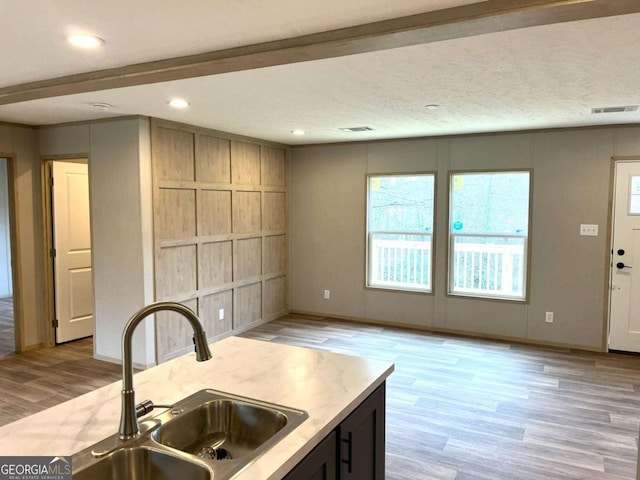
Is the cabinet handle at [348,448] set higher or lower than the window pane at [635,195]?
lower

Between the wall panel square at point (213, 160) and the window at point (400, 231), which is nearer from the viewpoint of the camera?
the wall panel square at point (213, 160)

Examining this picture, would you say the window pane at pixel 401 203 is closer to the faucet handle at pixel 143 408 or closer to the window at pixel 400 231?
the window at pixel 400 231

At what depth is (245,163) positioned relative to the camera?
18.8 ft

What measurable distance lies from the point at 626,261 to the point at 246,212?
4.32 meters

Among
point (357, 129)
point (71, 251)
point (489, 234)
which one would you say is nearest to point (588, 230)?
point (489, 234)

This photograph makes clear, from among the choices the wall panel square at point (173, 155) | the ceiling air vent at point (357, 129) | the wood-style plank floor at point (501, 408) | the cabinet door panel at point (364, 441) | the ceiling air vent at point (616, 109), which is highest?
the ceiling air vent at point (357, 129)

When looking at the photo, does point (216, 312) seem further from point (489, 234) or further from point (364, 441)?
point (364, 441)

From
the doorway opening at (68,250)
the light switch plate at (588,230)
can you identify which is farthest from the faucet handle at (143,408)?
the light switch plate at (588,230)

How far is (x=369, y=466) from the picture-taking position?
1944 mm

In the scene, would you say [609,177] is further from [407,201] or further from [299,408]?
[299,408]

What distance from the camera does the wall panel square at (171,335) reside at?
4.54 m

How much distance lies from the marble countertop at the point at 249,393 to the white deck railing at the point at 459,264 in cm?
390

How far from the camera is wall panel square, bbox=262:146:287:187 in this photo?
20.0 ft

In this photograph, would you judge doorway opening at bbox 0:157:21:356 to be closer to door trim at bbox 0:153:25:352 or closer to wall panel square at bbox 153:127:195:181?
door trim at bbox 0:153:25:352
